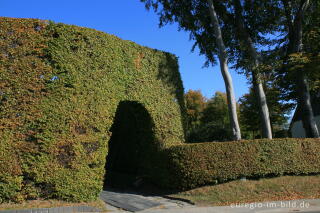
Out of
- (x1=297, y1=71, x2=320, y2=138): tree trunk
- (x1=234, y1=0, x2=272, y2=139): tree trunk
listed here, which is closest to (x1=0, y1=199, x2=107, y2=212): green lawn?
(x1=234, y1=0, x2=272, y2=139): tree trunk

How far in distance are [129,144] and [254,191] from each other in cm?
594

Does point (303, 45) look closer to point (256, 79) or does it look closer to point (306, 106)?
point (306, 106)

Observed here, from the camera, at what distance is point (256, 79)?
13102 millimetres

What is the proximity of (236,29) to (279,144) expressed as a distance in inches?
266

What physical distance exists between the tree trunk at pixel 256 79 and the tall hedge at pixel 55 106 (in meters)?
6.50

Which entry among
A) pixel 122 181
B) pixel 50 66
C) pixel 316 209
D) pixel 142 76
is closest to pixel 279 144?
pixel 316 209

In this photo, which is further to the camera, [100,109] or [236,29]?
[236,29]

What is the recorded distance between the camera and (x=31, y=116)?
823cm

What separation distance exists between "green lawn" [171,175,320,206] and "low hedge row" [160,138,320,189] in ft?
1.07

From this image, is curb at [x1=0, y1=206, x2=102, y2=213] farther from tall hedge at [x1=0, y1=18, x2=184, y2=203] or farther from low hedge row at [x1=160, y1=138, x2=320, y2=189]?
low hedge row at [x1=160, y1=138, x2=320, y2=189]

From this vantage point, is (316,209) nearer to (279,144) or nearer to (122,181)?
(279,144)

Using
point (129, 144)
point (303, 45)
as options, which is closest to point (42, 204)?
point (129, 144)

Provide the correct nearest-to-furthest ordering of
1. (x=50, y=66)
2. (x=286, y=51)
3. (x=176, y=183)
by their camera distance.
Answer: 1. (x=50, y=66)
2. (x=176, y=183)
3. (x=286, y=51)

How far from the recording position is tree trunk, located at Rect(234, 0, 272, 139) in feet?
41.3
